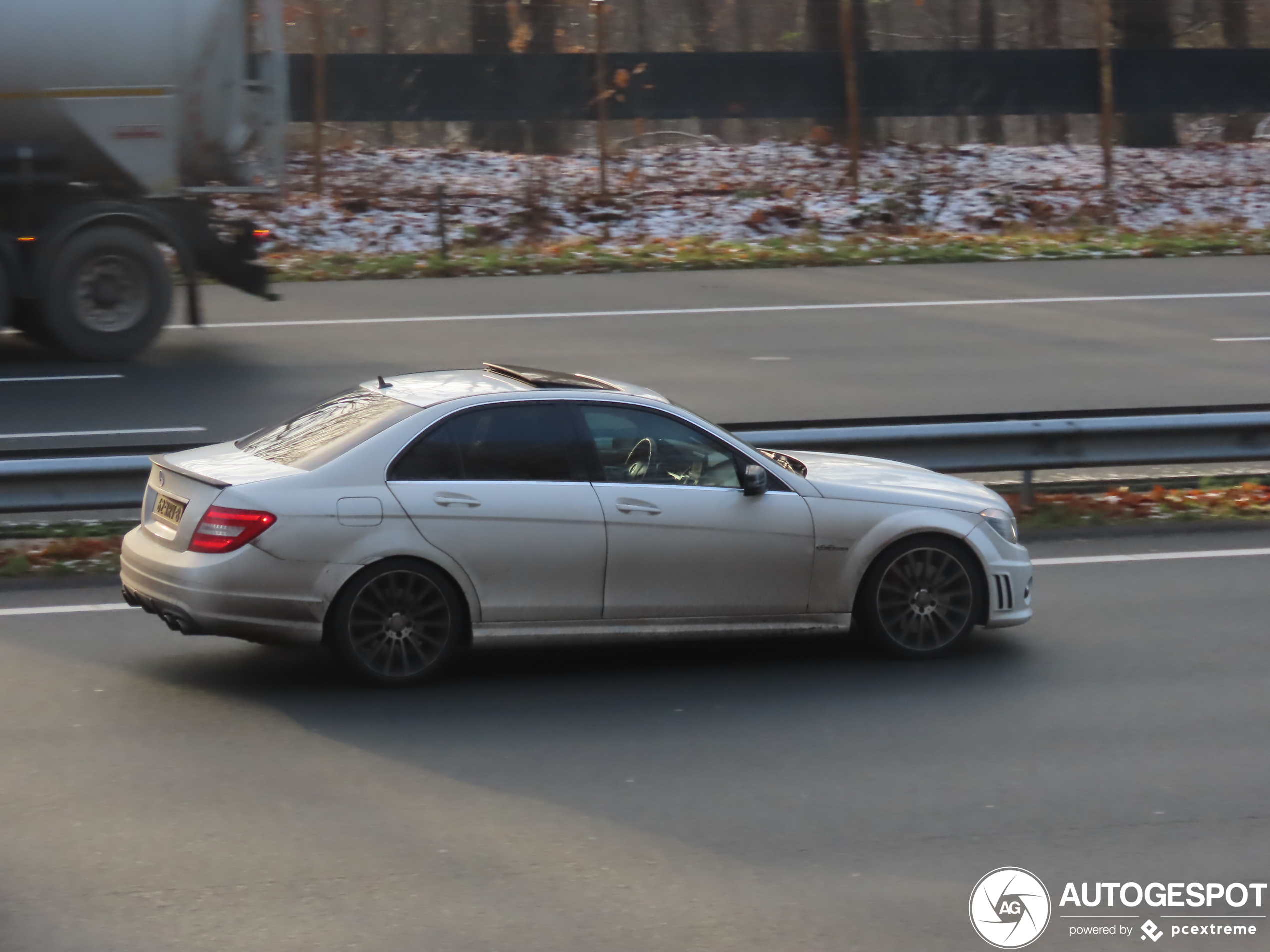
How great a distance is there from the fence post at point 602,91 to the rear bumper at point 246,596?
1943 centimetres

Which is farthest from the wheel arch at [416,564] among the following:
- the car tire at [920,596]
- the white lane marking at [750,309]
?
the white lane marking at [750,309]

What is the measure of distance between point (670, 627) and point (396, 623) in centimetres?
122

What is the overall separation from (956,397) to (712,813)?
8.63 m

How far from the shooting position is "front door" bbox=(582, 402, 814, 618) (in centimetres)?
741

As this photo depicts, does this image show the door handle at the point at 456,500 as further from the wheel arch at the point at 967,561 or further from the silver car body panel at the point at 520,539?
the wheel arch at the point at 967,561

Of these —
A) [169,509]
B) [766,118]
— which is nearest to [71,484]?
[169,509]

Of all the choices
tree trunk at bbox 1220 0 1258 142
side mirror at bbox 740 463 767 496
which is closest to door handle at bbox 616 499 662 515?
side mirror at bbox 740 463 767 496

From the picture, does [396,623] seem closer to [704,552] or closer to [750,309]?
[704,552]

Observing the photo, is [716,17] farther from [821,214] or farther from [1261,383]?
[1261,383]

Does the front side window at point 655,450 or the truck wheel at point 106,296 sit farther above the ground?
the truck wheel at point 106,296

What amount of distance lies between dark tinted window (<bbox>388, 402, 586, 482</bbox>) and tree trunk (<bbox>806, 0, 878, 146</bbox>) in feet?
70.7

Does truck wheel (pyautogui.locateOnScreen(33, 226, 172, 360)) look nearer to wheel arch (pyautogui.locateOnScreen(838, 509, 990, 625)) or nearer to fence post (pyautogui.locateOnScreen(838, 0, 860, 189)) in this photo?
wheel arch (pyautogui.locateOnScreen(838, 509, 990, 625))

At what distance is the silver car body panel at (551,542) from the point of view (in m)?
7.04

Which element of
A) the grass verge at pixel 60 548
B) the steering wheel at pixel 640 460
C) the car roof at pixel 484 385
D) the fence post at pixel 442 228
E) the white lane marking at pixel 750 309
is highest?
the fence post at pixel 442 228
